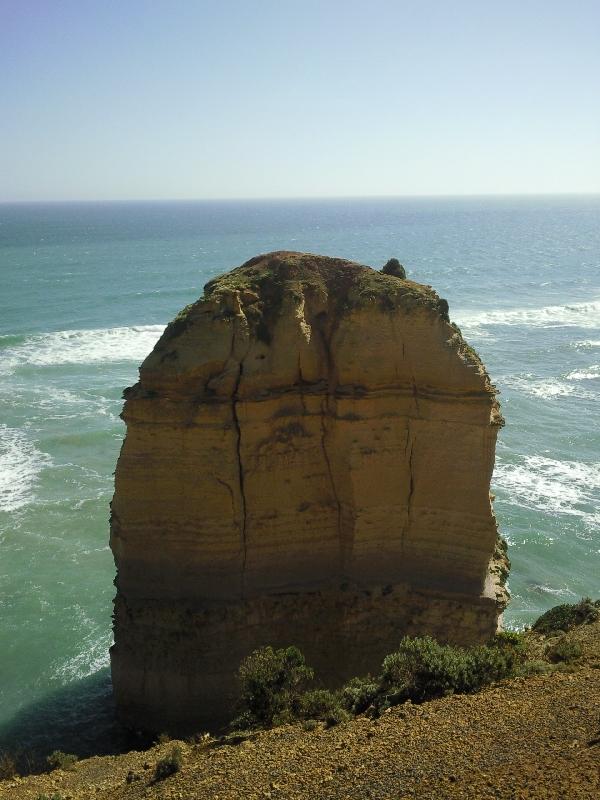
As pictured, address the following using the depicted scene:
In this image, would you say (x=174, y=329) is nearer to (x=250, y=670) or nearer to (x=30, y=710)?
(x=250, y=670)

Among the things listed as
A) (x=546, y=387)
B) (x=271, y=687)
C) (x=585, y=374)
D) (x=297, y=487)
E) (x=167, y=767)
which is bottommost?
(x=167, y=767)

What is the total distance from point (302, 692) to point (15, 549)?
1392cm

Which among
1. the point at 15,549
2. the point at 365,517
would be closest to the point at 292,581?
the point at 365,517

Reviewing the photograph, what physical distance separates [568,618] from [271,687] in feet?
22.4

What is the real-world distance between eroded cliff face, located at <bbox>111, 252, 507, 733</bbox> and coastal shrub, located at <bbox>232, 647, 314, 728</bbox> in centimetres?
139

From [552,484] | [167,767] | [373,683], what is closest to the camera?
[167,767]

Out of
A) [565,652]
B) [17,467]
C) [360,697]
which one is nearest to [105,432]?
[17,467]

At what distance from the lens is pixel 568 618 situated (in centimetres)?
1560

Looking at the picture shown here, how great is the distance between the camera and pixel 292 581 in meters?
14.5

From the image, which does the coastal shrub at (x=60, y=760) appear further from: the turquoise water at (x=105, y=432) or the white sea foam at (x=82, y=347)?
the white sea foam at (x=82, y=347)

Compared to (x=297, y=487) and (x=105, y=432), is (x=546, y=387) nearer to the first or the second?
(x=105, y=432)

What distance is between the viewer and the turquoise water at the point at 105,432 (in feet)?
64.4

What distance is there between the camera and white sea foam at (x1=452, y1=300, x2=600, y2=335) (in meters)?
60.5

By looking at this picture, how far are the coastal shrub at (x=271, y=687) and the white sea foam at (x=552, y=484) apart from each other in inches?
628
